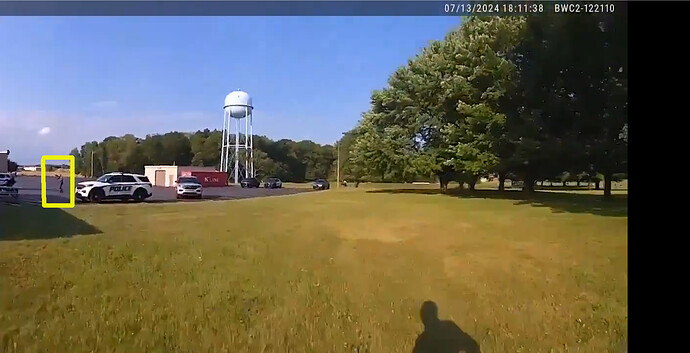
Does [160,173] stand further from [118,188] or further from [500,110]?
[500,110]

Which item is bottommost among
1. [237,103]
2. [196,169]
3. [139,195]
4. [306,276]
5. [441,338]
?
[441,338]

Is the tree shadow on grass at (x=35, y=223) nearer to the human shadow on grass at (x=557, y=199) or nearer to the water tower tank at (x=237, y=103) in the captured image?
the water tower tank at (x=237, y=103)

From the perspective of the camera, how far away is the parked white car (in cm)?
206

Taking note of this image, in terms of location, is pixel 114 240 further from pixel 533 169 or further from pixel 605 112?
pixel 605 112

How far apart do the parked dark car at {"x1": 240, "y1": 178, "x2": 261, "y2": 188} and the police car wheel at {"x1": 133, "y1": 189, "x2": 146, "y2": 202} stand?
0.43 meters

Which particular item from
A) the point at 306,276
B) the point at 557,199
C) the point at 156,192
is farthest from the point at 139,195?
the point at 557,199

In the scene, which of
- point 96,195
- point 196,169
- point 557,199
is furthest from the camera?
point 557,199

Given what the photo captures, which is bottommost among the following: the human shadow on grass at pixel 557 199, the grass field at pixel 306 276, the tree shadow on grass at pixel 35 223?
the grass field at pixel 306 276

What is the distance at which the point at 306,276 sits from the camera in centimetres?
195

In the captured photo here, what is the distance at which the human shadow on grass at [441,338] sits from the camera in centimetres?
179

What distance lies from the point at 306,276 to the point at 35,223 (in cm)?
113

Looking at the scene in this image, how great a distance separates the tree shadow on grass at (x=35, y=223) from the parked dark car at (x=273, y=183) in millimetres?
787

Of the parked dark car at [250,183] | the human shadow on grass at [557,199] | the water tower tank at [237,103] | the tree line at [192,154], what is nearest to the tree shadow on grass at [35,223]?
the tree line at [192,154]
